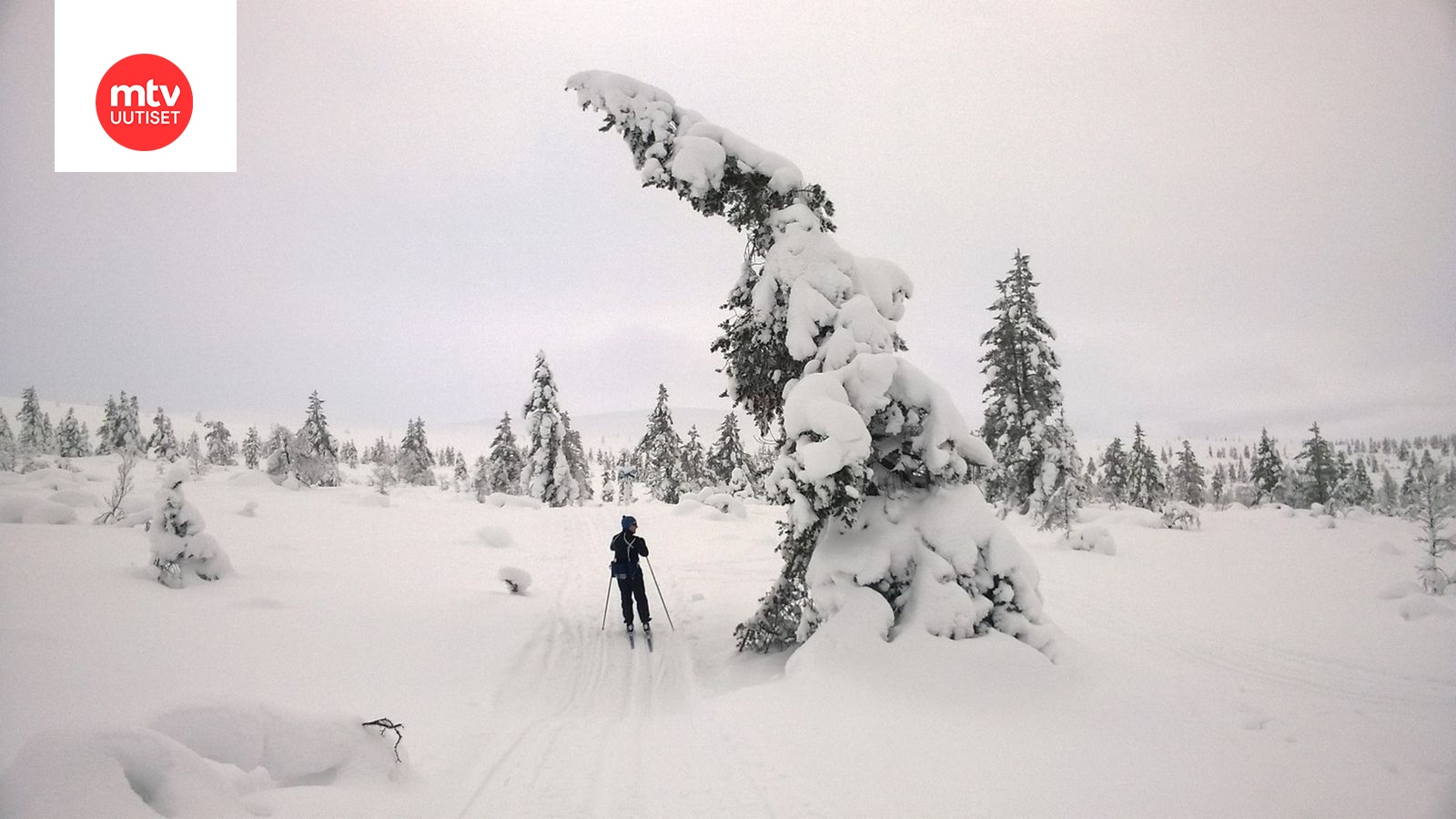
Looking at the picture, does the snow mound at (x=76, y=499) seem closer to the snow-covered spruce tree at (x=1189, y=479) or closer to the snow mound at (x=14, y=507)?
the snow mound at (x=14, y=507)

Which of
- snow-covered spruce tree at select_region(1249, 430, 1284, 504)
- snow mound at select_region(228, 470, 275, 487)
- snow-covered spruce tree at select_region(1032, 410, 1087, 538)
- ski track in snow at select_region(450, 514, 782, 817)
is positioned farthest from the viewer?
snow-covered spruce tree at select_region(1249, 430, 1284, 504)

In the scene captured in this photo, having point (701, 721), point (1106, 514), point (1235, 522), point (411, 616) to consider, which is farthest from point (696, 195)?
point (1235, 522)

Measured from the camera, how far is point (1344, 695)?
25.3 ft

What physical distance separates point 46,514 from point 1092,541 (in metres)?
27.8

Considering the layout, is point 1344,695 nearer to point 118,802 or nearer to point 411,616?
point 118,802

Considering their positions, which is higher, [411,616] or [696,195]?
[696,195]

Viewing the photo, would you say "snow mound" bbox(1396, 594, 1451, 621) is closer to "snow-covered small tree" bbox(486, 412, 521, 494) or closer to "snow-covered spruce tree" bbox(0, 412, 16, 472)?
"snow-covered spruce tree" bbox(0, 412, 16, 472)

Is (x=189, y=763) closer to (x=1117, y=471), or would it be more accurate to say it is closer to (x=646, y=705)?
(x=646, y=705)

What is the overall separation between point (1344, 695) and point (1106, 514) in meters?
24.6

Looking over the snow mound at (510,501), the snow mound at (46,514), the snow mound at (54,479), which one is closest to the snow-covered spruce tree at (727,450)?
the snow mound at (510,501)

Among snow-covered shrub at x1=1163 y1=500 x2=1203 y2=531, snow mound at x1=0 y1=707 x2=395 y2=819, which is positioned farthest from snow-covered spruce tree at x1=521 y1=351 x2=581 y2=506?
snow mound at x1=0 y1=707 x2=395 y2=819

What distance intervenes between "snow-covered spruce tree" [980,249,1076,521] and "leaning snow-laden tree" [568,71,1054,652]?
2001 cm

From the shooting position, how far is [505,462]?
54875 millimetres

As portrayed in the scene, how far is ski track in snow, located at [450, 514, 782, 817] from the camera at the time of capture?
4.58 metres
